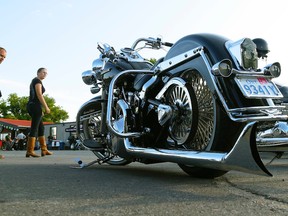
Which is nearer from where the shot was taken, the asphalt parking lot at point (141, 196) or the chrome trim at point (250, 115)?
the asphalt parking lot at point (141, 196)

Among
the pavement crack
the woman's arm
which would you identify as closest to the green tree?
the woman's arm

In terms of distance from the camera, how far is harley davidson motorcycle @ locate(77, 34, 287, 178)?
7.45 ft

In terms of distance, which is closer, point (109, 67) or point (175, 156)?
point (175, 156)

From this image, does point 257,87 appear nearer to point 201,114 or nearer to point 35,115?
point 201,114

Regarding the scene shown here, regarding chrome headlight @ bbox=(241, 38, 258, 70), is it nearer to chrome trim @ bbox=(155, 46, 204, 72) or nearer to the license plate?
the license plate

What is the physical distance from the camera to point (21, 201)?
198 cm

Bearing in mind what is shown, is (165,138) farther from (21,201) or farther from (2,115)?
(2,115)

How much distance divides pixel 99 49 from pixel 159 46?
72 cm

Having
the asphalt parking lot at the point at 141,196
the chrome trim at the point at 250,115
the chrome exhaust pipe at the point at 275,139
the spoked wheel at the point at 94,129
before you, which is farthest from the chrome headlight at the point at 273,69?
the spoked wheel at the point at 94,129

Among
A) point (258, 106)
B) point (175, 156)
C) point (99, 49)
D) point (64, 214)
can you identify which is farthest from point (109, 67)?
point (64, 214)

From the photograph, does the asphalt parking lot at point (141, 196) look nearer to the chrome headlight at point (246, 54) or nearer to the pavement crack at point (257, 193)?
the pavement crack at point (257, 193)

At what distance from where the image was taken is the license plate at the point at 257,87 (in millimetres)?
2295

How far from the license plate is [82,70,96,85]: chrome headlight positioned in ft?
Result: 7.65

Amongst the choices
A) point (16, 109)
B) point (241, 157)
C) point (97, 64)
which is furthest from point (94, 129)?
point (16, 109)
